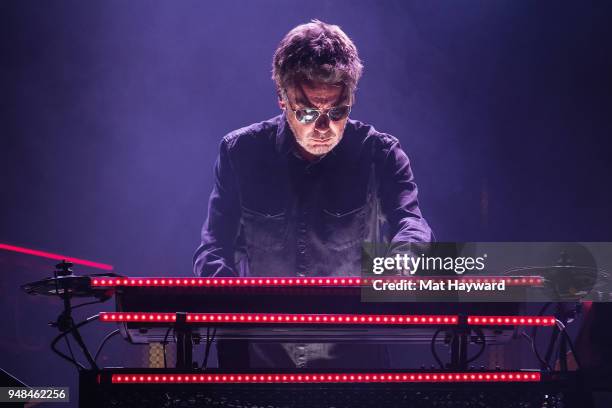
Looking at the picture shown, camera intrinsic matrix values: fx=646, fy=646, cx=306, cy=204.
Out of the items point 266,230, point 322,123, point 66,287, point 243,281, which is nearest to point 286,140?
point 322,123

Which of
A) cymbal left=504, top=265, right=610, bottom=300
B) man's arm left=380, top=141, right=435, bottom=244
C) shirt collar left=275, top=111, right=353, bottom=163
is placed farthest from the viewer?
shirt collar left=275, top=111, right=353, bottom=163

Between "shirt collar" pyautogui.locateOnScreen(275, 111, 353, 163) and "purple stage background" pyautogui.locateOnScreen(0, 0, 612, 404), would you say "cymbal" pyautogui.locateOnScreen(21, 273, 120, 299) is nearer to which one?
"shirt collar" pyautogui.locateOnScreen(275, 111, 353, 163)

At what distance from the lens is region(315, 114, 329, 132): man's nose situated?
10.6 feet

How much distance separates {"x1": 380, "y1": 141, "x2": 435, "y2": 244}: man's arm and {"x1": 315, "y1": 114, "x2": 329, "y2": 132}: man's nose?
0.49 meters

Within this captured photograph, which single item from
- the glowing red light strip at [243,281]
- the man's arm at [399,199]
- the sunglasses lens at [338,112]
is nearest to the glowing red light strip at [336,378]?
the glowing red light strip at [243,281]

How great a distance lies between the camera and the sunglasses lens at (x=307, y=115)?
3.21 metres

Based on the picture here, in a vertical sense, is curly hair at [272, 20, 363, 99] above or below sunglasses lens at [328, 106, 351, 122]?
above

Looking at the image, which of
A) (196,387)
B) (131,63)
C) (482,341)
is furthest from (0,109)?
(482,341)

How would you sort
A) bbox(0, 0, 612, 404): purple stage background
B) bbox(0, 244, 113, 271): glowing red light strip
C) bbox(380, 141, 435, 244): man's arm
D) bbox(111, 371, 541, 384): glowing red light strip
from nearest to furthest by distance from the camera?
bbox(111, 371, 541, 384): glowing red light strip < bbox(380, 141, 435, 244): man's arm < bbox(0, 244, 113, 271): glowing red light strip < bbox(0, 0, 612, 404): purple stage background

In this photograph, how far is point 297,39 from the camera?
3.33 metres

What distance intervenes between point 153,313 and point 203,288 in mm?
180

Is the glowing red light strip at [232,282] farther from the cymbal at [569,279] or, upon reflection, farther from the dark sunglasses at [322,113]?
the dark sunglasses at [322,113]

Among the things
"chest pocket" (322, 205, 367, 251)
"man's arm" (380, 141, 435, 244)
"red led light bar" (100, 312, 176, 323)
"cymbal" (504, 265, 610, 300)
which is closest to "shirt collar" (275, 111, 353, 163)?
"man's arm" (380, 141, 435, 244)

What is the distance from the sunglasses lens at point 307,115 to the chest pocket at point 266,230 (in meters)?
0.52
